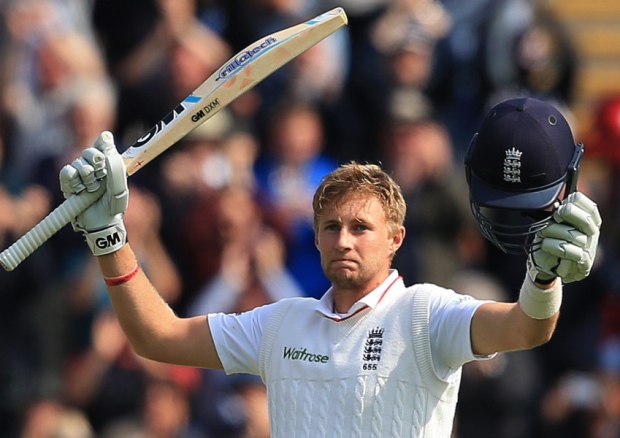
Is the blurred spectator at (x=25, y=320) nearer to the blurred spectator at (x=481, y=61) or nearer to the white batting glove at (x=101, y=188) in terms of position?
the blurred spectator at (x=481, y=61)

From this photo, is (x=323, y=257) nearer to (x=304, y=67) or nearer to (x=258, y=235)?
(x=258, y=235)

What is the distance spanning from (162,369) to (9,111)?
6.46 feet

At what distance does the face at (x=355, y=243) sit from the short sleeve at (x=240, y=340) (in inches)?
14.6

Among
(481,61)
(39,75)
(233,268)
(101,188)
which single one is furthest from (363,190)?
(481,61)

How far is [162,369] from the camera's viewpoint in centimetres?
842

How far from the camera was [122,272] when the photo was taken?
201 inches

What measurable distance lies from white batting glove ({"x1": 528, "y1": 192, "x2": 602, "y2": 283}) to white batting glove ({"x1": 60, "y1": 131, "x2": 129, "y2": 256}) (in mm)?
1480

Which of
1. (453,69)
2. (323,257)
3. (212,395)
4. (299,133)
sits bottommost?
(323,257)

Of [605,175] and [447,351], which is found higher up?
[605,175]

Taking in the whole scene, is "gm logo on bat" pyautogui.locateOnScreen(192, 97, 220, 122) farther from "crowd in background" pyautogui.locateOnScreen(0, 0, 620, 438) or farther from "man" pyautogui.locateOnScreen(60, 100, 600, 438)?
"crowd in background" pyautogui.locateOnScreen(0, 0, 620, 438)

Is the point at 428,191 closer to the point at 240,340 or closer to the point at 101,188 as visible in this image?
Answer: the point at 240,340

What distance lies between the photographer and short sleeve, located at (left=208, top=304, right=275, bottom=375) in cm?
519

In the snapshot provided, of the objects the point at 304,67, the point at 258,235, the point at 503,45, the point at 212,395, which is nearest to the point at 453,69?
the point at 503,45

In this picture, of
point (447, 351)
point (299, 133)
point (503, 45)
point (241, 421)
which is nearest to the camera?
point (447, 351)
